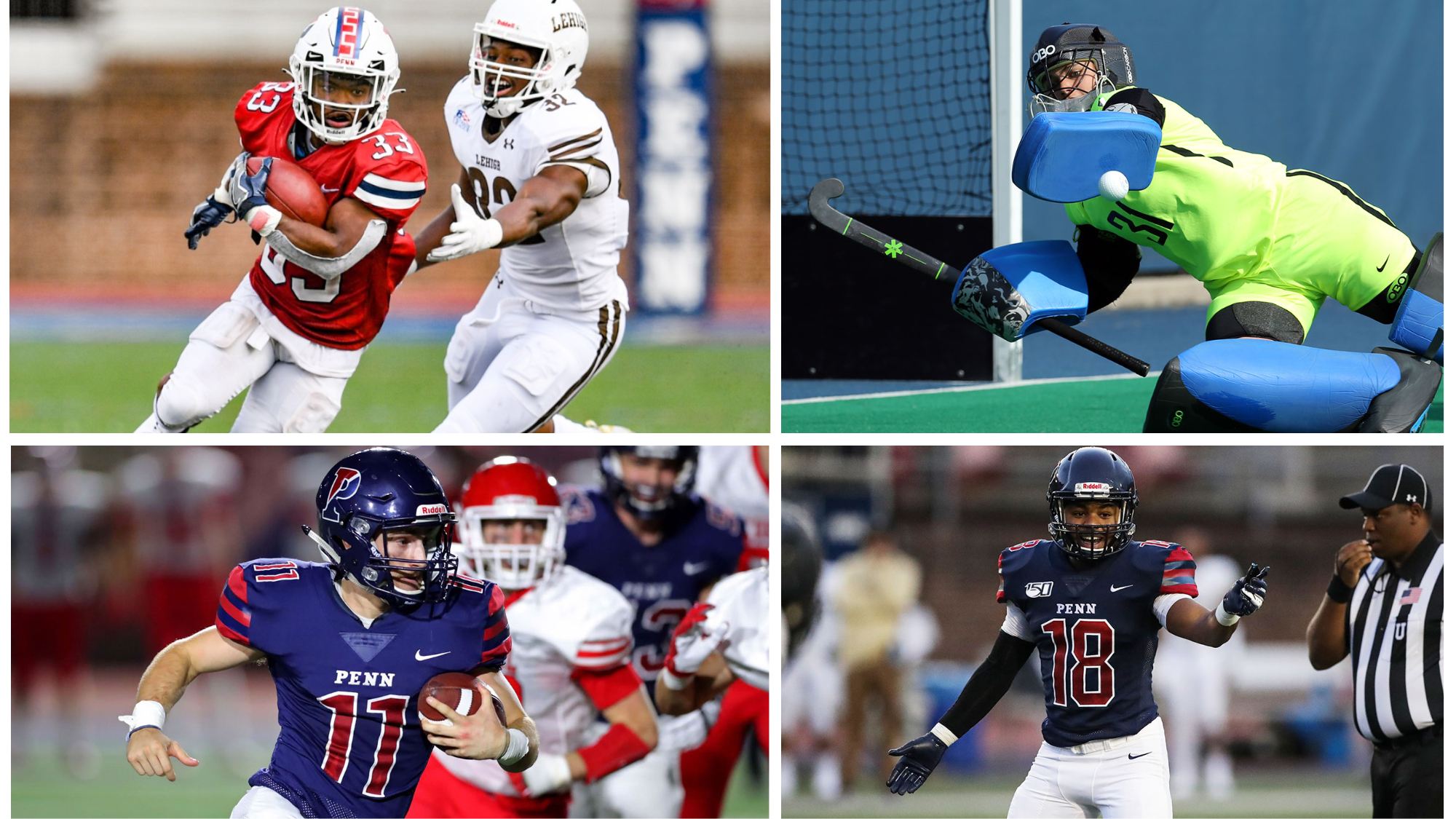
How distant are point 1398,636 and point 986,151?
197cm

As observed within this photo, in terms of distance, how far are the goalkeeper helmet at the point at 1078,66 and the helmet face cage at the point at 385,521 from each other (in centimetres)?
147

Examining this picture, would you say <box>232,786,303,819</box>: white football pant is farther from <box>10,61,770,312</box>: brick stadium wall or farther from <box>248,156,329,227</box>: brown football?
<box>10,61,770,312</box>: brick stadium wall

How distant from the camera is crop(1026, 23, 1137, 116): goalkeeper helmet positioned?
2.90 metres

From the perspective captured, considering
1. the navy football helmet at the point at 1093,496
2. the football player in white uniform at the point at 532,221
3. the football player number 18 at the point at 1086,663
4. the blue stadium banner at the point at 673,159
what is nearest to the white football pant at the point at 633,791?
the football player in white uniform at the point at 532,221

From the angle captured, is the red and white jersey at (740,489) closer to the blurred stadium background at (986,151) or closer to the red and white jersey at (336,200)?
the blurred stadium background at (986,151)

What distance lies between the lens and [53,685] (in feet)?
20.0

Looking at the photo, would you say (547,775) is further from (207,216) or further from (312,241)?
(207,216)

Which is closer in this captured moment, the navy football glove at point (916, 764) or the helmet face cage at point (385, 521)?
the helmet face cage at point (385, 521)

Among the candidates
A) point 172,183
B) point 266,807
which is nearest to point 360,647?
point 266,807

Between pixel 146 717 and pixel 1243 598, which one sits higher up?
pixel 1243 598

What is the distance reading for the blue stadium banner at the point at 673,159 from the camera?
982cm

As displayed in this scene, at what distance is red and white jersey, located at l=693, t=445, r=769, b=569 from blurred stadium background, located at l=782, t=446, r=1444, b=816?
50 cm

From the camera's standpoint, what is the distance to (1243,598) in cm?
275

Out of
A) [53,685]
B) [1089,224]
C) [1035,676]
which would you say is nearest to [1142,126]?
[1089,224]
